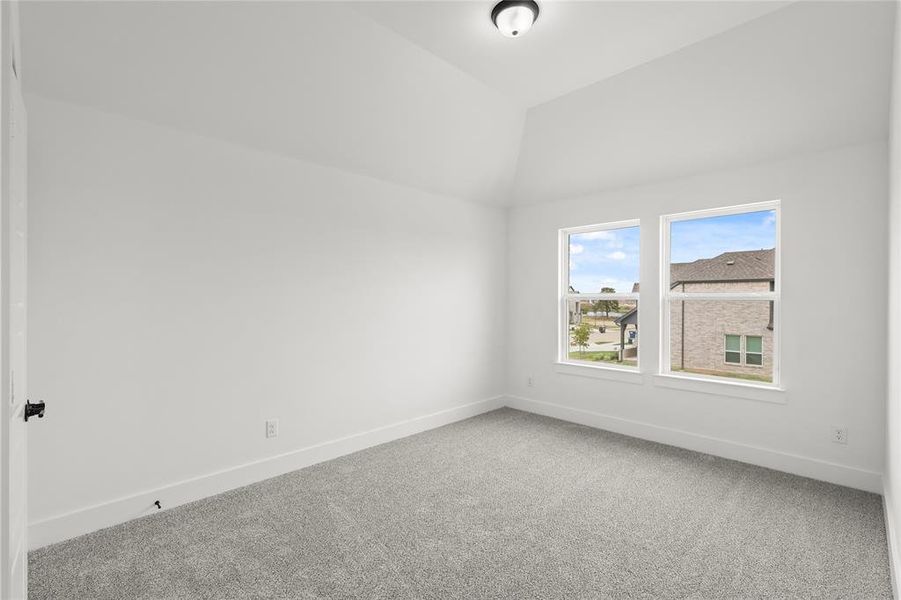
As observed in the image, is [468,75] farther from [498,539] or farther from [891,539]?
[891,539]

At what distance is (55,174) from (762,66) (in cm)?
405

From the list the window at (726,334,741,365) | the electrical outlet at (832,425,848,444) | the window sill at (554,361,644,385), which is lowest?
the electrical outlet at (832,425,848,444)

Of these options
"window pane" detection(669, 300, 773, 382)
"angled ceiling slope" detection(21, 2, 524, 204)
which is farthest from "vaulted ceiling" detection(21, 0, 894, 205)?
"window pane" detection(669, 300, 773, 382)

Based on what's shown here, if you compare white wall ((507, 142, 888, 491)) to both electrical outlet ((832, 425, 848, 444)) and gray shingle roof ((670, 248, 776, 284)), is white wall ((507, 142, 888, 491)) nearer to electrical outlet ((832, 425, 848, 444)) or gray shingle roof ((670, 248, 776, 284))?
electrical outlet ((832, 425, 848, 444))

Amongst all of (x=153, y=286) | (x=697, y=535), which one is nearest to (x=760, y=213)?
(x=697, y=535)

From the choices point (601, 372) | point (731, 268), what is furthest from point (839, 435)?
point (601, 372)

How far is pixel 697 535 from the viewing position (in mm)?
2305

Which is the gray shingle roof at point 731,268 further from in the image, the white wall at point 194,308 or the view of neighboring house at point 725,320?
the white wall at point 194,308

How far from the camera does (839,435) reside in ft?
9.55

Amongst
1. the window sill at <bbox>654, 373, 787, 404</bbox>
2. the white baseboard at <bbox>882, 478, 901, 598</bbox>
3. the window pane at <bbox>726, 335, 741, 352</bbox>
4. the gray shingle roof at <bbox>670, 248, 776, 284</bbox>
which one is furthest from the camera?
the window pane at <bbox>726, 335, 741, 352</bbox>

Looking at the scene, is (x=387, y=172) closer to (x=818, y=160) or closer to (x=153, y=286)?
(x=153, y=286)

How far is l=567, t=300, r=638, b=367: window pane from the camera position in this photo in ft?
13.5

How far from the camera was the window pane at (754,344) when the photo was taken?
3387 millimetres

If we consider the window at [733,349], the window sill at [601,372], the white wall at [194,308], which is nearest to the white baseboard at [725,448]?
the window sill at [601,372]
